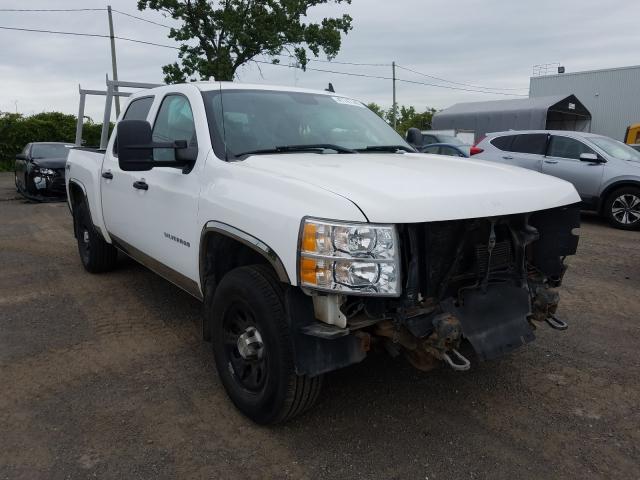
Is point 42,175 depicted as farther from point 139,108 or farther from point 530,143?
point 530,143

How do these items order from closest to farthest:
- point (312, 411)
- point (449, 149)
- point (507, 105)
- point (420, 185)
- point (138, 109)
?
point (420, 185) → point (312, 411) → point (138, 109) → point (449, 149) → point (507, 105)

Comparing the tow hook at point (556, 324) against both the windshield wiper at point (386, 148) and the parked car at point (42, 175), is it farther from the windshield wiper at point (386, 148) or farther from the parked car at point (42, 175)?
the parked car at point (42, 175)

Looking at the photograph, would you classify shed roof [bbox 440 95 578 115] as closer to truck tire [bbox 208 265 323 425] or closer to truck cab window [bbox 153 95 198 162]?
truck cab window [bbox 153 95 198 162]

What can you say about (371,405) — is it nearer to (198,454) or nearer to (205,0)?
(198,454)

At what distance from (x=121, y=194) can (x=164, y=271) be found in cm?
96

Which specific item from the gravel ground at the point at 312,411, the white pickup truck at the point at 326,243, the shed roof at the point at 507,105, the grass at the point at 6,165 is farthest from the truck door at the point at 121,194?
the shed roof at the point at 507,105

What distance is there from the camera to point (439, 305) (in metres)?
2.67

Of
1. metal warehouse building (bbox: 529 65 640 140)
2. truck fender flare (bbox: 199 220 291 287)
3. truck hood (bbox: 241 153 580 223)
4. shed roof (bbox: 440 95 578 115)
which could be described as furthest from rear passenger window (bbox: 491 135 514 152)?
metal warehouse building (bbox: 529 65 640 140)

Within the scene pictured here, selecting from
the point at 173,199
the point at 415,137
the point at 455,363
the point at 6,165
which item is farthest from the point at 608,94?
the point at 455,363

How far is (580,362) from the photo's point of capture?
3.76 meters

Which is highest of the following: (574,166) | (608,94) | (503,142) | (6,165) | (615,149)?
(608,94)

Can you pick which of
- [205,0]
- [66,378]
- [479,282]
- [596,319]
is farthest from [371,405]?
[205,0]

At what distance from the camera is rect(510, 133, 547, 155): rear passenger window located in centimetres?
1027

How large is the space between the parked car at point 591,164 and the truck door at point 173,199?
785cm
